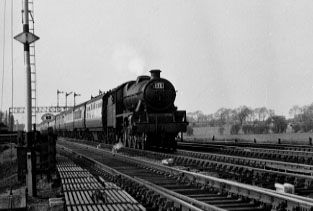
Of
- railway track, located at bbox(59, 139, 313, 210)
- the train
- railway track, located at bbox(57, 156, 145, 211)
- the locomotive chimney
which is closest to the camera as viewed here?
railway track, located at bbox(59, 139, 313, 210)

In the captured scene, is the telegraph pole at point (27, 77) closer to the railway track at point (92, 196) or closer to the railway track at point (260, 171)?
the railway track at point (92, 196)

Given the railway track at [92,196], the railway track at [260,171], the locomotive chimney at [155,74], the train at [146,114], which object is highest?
the locomotive chimney at [155,74]

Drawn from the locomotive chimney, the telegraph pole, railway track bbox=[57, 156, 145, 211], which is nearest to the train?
the locomotive chimney

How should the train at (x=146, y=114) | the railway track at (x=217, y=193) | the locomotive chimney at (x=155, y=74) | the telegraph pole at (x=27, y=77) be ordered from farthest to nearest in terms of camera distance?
1. the locomotive chimney at (x=155, y=74)
2. the train at (x=146, y=114)
3. the telegraph pole at (x=27, y=77)
4. the railway track at (x=217, y=193)

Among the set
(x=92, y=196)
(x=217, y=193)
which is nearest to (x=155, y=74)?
(x=217, y=193)

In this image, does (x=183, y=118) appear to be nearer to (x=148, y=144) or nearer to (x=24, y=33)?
(x=148, y=144)

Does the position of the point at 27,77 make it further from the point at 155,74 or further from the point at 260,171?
the point at 155,74

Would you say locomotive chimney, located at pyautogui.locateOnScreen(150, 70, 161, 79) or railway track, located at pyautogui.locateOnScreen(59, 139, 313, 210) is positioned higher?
locomotive chimney, located at pyautogui.locateOnScreen(150, 70, 161, 79)

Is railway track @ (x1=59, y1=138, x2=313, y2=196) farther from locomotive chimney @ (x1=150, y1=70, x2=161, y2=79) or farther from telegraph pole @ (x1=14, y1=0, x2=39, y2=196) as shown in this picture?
locomotive chimney @ (x1=150, y1=70, x2=161, y2=79)

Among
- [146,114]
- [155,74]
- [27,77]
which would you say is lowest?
[146,114]

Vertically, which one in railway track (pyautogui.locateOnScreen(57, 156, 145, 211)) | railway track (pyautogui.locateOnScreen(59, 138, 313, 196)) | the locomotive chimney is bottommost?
railway track (pyautogui.locateOnScreen(57, 156, 145, 211))

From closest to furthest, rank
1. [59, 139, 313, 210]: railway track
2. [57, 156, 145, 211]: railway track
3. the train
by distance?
[59, 139, 313, 210]: railway track → [57, 156, 145, 211]: railway track → the train

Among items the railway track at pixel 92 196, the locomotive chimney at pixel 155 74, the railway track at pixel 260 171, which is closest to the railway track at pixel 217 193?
the railway track at pixel 92 196

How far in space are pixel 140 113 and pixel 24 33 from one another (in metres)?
11.5
